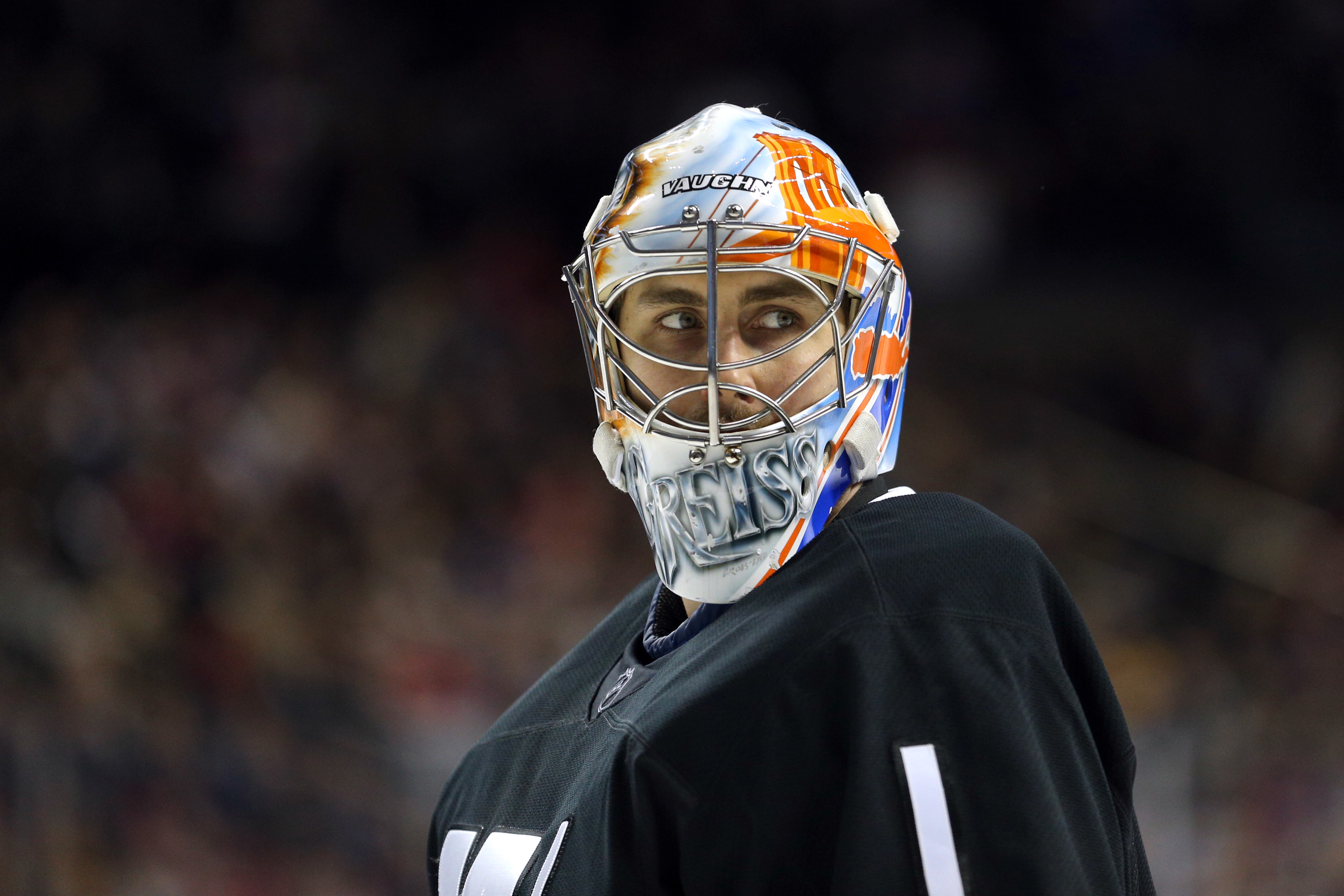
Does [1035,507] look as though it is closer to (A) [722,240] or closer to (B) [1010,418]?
(B) [1010,418]

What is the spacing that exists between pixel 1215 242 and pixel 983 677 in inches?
136

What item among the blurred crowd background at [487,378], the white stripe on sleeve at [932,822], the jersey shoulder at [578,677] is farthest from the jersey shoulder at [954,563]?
the blurred crowd background at [487,378]

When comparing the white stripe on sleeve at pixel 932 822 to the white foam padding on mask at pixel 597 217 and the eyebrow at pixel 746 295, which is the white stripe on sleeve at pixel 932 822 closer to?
the eyebrow at pixel 746 295

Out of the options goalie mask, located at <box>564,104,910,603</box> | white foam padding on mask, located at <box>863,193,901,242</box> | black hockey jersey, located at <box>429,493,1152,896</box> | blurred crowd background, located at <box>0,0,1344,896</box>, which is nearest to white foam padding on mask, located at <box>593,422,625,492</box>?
goalie mask, located at <box>564,104,910,603</box>

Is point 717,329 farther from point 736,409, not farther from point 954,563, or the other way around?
point 954,563

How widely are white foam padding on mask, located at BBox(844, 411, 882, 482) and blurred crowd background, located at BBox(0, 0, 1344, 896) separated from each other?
2338 mm

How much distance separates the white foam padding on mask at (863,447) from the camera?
1.15 metres

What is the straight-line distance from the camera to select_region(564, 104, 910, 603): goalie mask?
1113 mm

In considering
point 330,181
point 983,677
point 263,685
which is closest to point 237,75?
point 330,181

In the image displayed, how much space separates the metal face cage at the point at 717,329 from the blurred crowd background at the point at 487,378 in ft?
7.83

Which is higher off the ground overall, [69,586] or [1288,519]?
[1288,519]

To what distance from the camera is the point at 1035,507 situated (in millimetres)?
3859

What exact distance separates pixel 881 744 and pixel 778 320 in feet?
1.37

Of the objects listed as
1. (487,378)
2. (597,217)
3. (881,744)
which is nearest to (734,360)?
(597,217)
